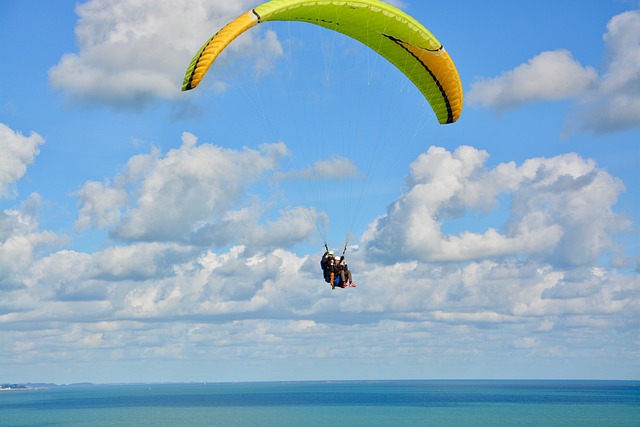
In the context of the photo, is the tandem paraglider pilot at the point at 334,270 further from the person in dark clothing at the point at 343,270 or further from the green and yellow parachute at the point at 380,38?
the green and yellow parachute at the point at 380,38

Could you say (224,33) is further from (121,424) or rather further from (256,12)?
→ (121,424)

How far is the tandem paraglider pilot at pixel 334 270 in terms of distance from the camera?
2683 centimetres

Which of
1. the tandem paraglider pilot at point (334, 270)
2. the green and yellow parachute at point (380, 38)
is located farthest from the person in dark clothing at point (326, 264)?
the green and yellow parachute at point (380, 38)

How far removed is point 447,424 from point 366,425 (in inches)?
369

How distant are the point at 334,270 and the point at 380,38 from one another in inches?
343

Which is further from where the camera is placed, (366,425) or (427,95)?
(366,425)

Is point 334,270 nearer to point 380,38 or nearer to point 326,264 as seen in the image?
point 326,264

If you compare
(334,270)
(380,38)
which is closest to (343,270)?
(334,270)

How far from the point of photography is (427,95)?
3134 cm

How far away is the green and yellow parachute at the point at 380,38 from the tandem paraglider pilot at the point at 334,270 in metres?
7.32

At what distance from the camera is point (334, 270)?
88.0 feet

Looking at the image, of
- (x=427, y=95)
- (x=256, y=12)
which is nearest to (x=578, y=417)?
(x=427, y=95)

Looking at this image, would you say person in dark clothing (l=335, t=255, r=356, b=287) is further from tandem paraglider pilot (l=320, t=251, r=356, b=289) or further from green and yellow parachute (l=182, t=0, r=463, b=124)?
green and yellow parachute (l=182, t=0, r=463, b=124)

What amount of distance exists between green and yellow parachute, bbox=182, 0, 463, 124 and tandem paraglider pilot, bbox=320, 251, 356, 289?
7316mm
